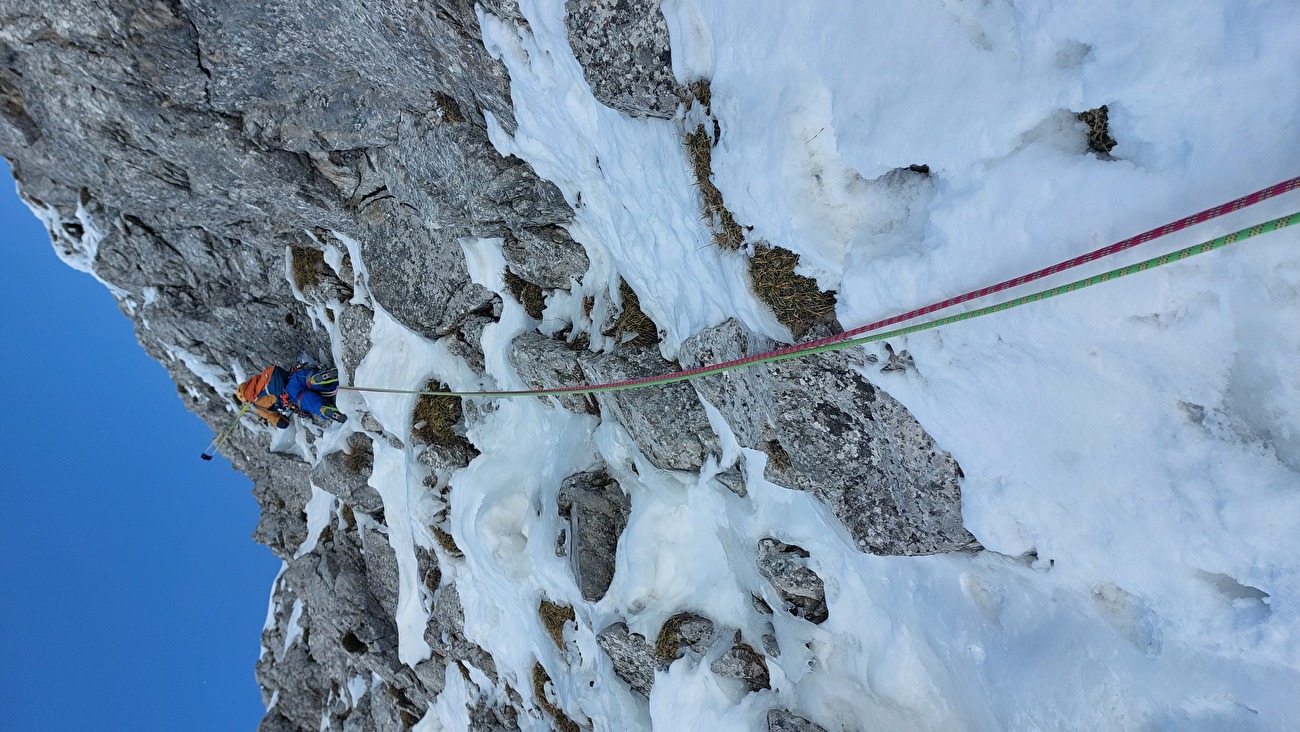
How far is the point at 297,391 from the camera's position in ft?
42.7

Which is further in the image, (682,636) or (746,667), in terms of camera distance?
(682,636)

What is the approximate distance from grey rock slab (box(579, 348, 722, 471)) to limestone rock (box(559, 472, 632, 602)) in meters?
1.25

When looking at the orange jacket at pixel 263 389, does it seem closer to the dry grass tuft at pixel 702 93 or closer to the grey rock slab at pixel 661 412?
the grey rock slab at pixel 661 412

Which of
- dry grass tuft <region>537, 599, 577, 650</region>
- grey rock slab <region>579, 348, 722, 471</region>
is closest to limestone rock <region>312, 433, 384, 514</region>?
dry grass tuft <region>537, 599, 577, 650</region>

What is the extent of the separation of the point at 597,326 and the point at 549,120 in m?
2.42

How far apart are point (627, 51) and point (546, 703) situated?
859cm

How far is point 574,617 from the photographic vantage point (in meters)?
8.48

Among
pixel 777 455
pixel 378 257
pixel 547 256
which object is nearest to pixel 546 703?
pixel 777 455

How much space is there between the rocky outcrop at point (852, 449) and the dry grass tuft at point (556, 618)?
446 centimetres

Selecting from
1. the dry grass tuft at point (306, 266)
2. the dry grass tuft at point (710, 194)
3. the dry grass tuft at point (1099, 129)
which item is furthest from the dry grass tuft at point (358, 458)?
the dry grass tuft at point (1099, 129)

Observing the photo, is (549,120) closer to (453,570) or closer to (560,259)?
(560,259)

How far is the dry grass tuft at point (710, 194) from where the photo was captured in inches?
195

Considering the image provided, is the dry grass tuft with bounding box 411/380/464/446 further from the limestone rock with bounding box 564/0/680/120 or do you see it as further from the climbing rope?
the climbing rope

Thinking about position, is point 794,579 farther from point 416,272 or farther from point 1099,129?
point 416,272
